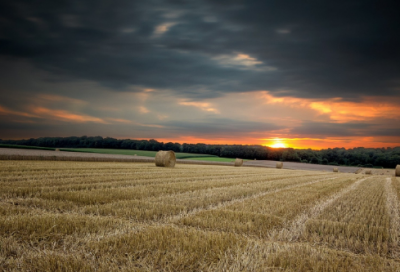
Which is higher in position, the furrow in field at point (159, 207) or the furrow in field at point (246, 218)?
the furrow in field at point (246, 218)

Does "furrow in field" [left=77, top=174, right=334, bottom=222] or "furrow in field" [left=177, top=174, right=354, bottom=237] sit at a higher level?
"furrow in field" [left=177, top=174, right=354, bottom=237]

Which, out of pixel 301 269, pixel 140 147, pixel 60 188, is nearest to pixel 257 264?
pixel 301 269

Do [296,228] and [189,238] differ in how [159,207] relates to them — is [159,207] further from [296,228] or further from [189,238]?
[296,228]

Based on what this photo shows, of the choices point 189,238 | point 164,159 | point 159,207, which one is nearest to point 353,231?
point 189,238

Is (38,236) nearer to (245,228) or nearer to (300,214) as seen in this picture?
(245,228)

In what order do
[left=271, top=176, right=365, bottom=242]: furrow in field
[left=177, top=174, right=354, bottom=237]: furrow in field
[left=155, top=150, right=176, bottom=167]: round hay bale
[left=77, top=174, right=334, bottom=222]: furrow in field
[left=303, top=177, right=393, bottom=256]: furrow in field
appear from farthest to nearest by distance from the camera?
[left=155, top=150, right=176, bottom=167]: round hay bale, [left=77, top=174, right=334, bottom=222]: furrow in field, [left=177, top=174, right=354, bottom=237]: furrow in field, [left=271, top=176, right=365, bottom=242]: furrow in field, [left=303, top=177, right=393, bottom=256]: furrow in field

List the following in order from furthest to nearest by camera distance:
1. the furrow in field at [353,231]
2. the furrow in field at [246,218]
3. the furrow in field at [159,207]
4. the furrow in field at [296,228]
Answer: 1. the furrow in field at [159,207]
2. the furrow in field at [246,218]
3. the furrow in field at [296,228]
4. the furrow in field at [353,231]

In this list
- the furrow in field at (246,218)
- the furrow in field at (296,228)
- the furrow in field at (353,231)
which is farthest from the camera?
the furrow in field at (246,218)

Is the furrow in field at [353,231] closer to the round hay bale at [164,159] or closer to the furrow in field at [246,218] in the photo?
the furrow in field at [246,218]

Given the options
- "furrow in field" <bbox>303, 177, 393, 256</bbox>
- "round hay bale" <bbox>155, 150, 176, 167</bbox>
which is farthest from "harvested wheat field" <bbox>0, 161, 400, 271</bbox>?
"round hay bale" <bbox>155, 150, 176, 167</bbox>

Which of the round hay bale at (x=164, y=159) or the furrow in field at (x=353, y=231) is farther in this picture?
the round hay bale at (x=164, y=159)

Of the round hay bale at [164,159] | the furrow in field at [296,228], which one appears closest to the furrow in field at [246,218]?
the furrow in field at [296,228]

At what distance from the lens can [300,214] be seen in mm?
6762

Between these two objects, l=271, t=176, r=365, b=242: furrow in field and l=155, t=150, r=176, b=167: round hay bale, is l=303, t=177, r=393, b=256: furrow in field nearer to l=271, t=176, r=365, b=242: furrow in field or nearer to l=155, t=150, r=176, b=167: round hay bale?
l=271, t=176, r=365, b=242: furrow in field
